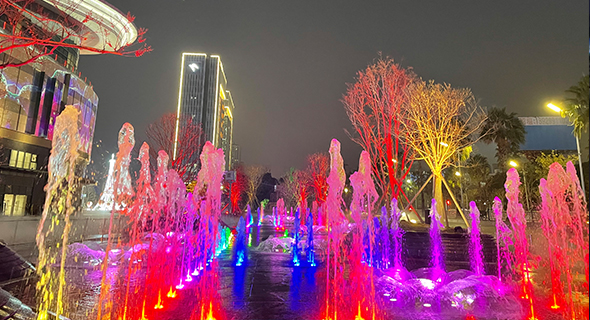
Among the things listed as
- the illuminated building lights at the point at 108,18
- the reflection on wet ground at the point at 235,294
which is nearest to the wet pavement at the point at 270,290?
the reflection on wet ground at the point at 235,294

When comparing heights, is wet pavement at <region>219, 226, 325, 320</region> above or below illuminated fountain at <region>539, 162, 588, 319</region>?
below

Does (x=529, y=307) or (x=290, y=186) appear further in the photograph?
(x=290, y=186)

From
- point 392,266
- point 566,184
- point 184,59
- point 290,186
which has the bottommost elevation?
point 392,266

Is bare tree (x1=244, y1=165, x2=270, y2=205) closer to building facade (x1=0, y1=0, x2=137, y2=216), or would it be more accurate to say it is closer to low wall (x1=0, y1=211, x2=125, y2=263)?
building facade (x1=0, y1=0, x2=137, y2=216)

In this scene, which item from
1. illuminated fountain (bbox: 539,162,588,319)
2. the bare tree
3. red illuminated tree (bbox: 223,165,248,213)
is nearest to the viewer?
illuminated fountain (bbox: 539,162,588,319)

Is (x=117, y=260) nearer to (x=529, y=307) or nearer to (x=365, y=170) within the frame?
(x=365, y=170)

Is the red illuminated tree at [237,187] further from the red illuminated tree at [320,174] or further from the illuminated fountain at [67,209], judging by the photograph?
the illuminated fountain at [67,209]

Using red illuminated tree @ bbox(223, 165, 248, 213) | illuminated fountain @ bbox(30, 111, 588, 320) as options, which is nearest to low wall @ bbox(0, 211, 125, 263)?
illuminated fountain @ bbox(30, 111, 588, 320)

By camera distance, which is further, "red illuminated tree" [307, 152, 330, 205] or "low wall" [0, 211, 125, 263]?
"red illuminated tree" [307, 152, 330, 205]

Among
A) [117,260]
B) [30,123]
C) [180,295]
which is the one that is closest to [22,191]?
[30,123]

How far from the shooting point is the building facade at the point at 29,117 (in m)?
25.3

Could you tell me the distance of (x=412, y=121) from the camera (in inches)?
611

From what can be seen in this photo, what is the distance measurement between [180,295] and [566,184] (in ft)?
34.9

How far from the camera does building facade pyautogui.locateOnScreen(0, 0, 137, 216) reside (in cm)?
2533
